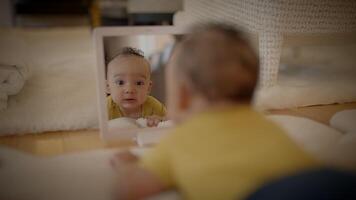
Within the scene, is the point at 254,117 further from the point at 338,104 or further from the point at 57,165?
the point at 338,104

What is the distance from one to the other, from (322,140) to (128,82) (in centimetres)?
34

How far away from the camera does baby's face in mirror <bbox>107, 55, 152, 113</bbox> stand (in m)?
0.70

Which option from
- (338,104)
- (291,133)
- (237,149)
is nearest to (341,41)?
(338,104)

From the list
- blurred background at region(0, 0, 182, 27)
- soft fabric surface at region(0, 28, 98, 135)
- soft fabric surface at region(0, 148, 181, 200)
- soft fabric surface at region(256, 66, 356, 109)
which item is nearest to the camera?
soft fabric surface at region(0, 148, 181, 200)

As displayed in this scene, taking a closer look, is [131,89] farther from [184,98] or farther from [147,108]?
[184,98]

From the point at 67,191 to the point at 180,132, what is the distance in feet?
0.57

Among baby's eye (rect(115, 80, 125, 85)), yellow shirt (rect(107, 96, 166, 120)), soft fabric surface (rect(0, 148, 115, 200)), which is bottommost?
soft fabric surface (rect(0, 148, 115, 200))

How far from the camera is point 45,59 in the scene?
118 cm

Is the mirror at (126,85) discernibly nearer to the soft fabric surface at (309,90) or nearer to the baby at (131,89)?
the baby at (131,89)

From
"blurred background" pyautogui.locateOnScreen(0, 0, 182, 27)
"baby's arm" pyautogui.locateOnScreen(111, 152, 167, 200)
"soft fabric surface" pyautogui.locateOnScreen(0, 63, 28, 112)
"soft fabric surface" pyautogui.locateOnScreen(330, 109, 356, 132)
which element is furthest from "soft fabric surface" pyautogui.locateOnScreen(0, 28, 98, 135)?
"blurred background" pyautogui.locateOnScreen(0, 0, 182, 27)

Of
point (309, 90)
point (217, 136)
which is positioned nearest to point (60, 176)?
point (217, 136)

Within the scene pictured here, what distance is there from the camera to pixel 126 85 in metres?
0.72

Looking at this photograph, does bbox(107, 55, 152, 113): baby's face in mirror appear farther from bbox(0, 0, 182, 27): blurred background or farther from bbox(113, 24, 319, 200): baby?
bbox(0, 0, 182, 27): blurred background

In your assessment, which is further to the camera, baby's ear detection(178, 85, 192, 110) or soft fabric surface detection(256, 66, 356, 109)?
soft fabric surface detection(256, 66, 356, 109)
